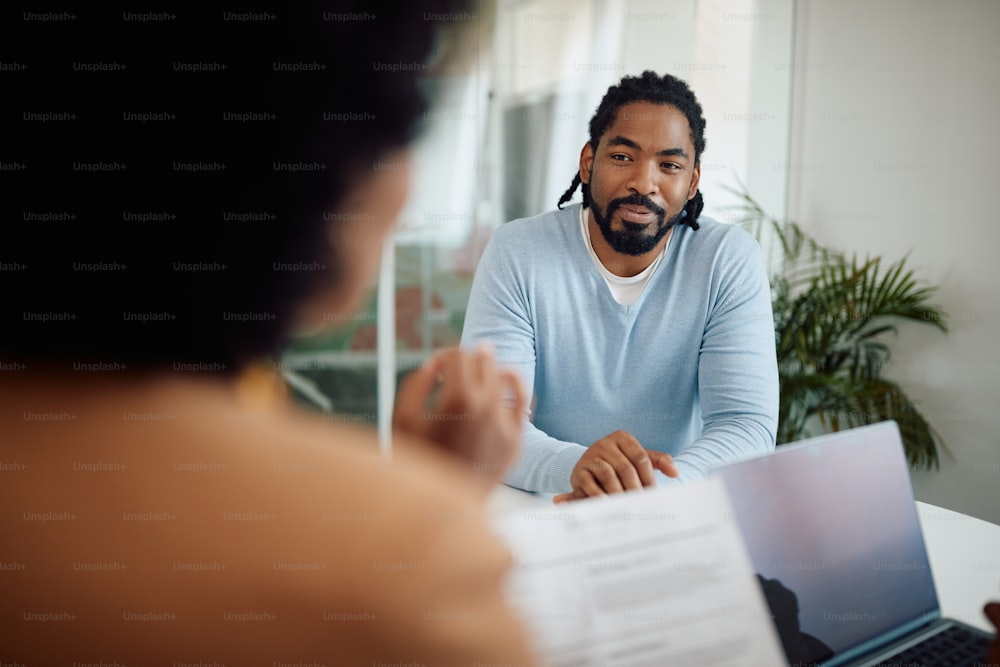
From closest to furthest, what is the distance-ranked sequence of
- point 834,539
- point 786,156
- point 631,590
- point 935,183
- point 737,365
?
point 631,590
point 834,539
point 737,365
point 935,183
point 786,156

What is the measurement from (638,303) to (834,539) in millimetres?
945

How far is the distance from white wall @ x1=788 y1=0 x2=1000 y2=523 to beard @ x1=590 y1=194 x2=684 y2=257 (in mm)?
1478

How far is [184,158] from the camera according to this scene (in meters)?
0.36

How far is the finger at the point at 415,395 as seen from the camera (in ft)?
2.11

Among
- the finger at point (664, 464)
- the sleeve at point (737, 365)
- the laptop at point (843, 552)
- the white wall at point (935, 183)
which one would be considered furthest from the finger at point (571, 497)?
the white wall at point (935, 183)

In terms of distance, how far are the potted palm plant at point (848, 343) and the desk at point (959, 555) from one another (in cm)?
146

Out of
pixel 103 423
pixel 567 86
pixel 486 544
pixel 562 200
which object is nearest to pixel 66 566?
pixel 103 423

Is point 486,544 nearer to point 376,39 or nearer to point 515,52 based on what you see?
point 376,39

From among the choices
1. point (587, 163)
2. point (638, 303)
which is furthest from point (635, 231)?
point (587, 163)

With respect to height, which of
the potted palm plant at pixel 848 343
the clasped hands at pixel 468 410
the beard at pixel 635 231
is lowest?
the potted palm plant at pixel 848 343

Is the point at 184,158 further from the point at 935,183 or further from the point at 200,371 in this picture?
the point at 935,183

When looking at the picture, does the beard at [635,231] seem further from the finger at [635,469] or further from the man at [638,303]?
the finger at [635,469]

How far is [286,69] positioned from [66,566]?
0.82ft

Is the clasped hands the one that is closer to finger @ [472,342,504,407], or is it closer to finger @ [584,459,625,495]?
finger @ [472,342,504,407]
